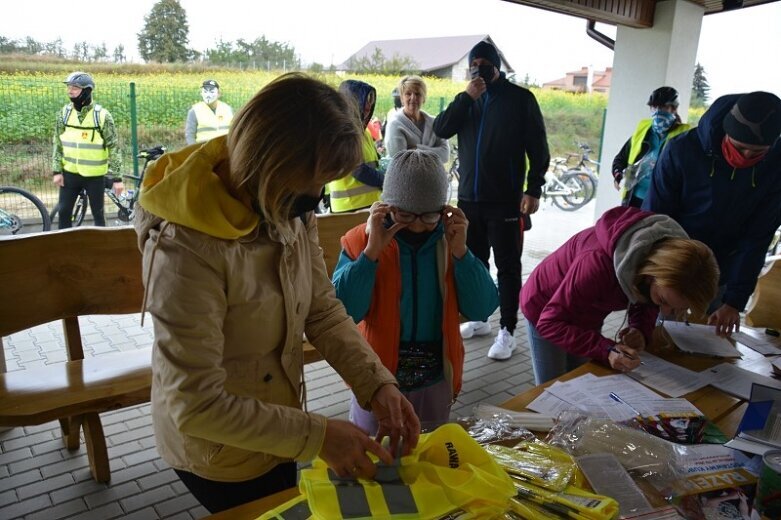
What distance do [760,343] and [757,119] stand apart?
2.90ft

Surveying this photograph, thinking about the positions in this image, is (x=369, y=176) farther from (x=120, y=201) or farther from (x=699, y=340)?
(x=120, y=201)

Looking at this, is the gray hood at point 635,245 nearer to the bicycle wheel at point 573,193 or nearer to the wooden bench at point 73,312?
the wooden bench at point 73,312

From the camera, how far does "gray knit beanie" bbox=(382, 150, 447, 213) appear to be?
173 cm

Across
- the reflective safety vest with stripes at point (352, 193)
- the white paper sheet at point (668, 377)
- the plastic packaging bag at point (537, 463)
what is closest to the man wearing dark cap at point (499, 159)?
the reflective safety vest with stripes at point (352, 193)

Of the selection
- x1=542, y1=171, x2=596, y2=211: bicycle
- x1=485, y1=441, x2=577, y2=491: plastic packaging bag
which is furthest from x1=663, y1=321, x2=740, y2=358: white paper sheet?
x1=542, y1=171, x2=596, y2=211: bicycle

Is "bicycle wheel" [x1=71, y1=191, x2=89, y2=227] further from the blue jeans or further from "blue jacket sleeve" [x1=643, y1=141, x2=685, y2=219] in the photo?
"blue jacket sleeve" [x1=643, y1=141, x2=685, y2=219]

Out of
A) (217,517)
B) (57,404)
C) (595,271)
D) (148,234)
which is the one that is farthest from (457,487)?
(57,404)

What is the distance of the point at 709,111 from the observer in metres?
2.46

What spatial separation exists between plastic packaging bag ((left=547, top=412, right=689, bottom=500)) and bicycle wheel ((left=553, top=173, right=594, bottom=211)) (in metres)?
9.22

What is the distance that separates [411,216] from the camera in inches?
69.5

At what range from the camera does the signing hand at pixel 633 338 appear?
2064mm

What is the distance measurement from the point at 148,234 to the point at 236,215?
0.18 metres

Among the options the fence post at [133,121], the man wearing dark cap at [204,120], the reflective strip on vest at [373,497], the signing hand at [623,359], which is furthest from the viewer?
the fence post at [133,121]

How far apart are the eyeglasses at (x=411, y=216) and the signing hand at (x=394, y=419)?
602mm
